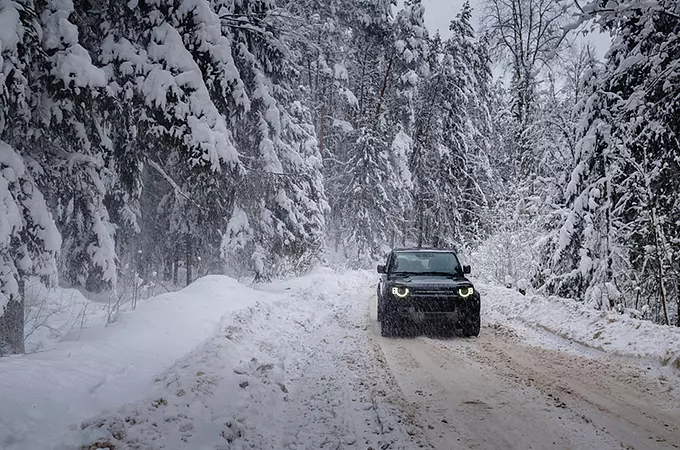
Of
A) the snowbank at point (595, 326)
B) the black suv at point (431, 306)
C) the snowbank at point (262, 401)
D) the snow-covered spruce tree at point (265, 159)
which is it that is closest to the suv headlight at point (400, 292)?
the black suv at point (431, 306)

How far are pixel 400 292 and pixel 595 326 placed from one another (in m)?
3.79

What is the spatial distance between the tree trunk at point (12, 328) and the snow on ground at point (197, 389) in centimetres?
142

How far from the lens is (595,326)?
8648 millimetres

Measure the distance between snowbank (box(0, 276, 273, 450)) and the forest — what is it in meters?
1.27

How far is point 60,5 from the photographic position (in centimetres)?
673

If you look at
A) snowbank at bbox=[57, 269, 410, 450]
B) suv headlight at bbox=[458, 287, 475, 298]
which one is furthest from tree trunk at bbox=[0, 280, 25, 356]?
suv headlight at bbox=[458, 287, 475, 298]

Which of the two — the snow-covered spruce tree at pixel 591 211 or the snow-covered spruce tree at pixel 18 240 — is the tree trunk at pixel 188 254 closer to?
the snow-covered spruce tree at pixel 18 240

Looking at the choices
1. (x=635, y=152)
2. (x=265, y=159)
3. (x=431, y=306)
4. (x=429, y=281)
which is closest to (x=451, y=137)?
(x=265, y=159)

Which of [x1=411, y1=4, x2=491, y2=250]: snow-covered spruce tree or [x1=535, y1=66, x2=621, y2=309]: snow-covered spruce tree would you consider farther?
[x1=411, y1=4, x2=491, y2=250]: snow-covered spruce tree

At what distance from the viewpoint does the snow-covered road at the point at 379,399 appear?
4136mm

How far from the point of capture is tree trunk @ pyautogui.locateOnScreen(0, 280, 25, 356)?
6.79m

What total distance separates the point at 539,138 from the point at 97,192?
14.0 m

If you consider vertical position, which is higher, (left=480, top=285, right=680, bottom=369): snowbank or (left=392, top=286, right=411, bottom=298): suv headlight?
(left=392, top=286, right=411, bottom=298): suv headlight

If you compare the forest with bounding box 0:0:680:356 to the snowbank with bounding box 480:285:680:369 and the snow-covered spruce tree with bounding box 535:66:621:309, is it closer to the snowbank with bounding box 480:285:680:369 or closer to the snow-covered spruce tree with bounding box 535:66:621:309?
the snow-covered spruce tree with bounding box 535:66:621:309
